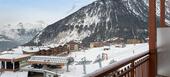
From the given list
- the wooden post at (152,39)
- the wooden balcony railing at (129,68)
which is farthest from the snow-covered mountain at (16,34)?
the wooden post at (152,39)

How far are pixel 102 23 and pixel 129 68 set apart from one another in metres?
2.25

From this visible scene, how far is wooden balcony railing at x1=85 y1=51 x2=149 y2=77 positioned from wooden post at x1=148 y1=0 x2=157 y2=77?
88 millimetres

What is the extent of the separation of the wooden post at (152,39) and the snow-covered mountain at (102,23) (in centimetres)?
70

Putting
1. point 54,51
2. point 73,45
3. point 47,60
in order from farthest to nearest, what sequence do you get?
1. point 73,45
2. point 54,51
3. point 47,60

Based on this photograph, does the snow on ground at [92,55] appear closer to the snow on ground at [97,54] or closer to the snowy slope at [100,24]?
the snow on ground at [97,54]

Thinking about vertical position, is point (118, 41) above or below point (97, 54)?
above

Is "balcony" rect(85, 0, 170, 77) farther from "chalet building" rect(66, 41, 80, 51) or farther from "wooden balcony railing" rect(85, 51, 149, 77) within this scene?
"chalet building" rect(66, 41, 80, 51)

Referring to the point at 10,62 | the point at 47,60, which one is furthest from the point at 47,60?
the point at 10,62

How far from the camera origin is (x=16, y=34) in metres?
3.17

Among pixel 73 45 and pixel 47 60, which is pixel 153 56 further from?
pixel 47 60

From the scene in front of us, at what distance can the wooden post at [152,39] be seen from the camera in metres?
4.00

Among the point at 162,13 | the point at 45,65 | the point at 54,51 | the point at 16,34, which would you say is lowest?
the point at 45,65

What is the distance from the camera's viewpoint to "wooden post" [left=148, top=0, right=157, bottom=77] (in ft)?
13.1

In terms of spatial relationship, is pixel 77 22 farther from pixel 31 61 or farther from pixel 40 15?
pixel 31 61
